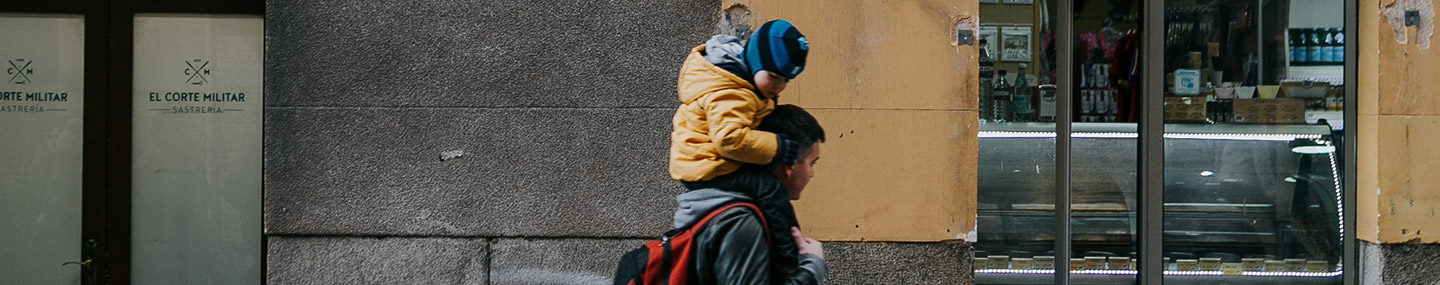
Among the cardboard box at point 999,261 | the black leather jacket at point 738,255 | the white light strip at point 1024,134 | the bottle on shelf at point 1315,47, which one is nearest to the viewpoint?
the black leather jacket at point 738,255

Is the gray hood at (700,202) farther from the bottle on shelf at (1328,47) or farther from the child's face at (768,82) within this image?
the bottle on shelf at (1328,47)

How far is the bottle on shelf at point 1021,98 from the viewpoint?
20.8 ft

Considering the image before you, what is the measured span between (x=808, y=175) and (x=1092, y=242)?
3.92 metres

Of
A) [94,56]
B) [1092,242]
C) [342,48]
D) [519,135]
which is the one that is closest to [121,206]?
[94,56]

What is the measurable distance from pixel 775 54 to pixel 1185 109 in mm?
4111

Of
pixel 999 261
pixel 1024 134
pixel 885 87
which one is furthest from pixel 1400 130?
pixel 885 87

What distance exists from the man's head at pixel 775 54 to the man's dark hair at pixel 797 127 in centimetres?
8

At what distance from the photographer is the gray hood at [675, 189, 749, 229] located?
2.83 m

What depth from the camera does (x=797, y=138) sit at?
292cm

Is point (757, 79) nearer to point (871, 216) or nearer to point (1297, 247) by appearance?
point (871, 216)

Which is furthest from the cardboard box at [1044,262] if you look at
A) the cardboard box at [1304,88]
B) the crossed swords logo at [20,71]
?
the crossed swords logo at [20,71]

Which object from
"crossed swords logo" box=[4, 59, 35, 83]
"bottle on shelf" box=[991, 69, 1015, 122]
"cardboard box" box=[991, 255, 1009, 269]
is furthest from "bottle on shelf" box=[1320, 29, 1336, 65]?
"crossed swords logo" box=[4, 59, 35, 83]

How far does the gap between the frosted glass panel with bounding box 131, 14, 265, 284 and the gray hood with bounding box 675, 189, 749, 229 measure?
3.57 m

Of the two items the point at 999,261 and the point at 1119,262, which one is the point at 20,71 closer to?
the point at 999,261
